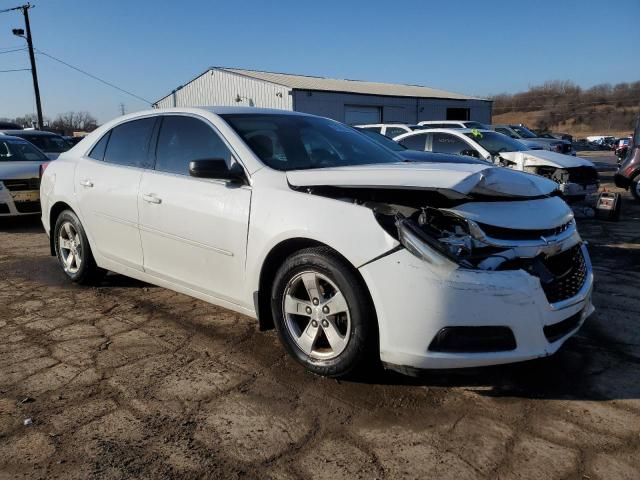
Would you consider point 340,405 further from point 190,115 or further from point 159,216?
point 190,115

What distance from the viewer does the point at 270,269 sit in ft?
10.8

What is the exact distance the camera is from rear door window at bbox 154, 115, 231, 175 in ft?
12.2

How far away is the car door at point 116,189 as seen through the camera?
4.20m

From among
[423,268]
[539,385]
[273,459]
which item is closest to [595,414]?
[539,385]

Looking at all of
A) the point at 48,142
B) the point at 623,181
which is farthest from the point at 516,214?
the point at 48,142

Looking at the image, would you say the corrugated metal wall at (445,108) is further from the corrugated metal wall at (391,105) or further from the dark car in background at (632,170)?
the dark car in background at (632,170)

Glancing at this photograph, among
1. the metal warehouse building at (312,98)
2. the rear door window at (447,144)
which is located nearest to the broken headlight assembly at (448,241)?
the rear door window at (447,144)

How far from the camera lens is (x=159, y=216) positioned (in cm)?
388

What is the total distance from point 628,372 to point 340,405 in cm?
175

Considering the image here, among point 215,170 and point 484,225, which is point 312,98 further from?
point 484,225

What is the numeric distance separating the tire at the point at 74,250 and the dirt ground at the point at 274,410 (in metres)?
0.86

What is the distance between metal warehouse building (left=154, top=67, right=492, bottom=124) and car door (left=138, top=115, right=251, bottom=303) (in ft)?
87.0

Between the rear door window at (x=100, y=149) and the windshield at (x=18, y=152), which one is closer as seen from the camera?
the rear door window at (x=100, y=149)

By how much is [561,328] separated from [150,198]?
9.39 feet
